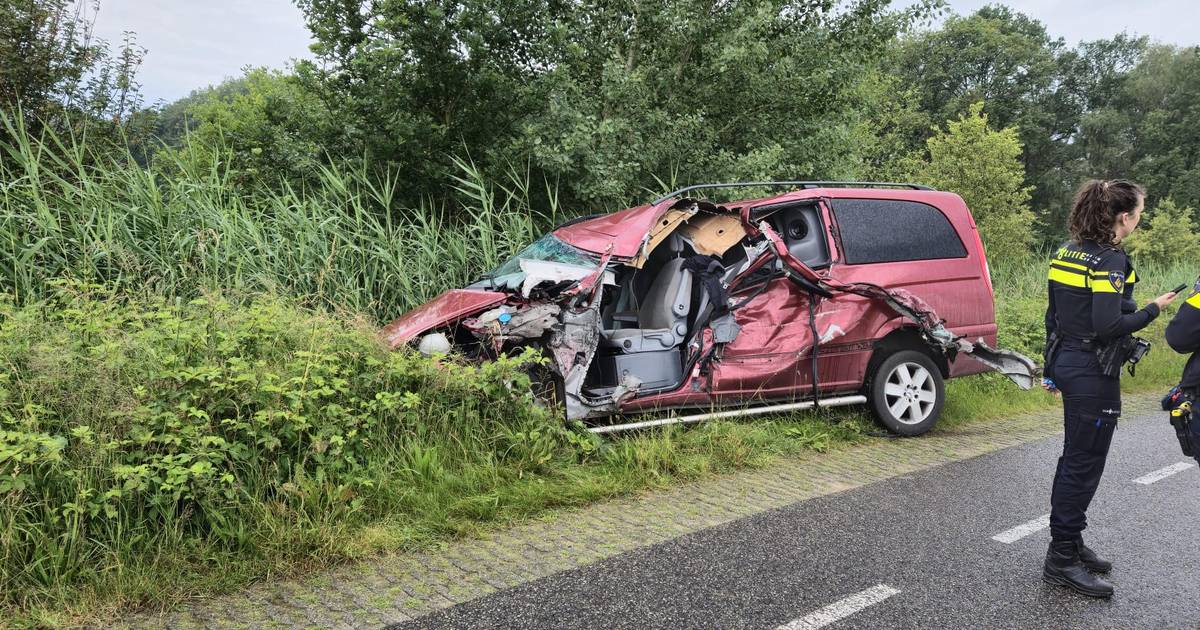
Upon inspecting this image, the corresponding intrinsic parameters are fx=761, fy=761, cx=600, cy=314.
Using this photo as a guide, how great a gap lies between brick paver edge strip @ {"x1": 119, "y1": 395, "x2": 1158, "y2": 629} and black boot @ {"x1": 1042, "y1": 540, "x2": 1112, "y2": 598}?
1486mm

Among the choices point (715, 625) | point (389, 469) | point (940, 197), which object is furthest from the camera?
point (940, 197)

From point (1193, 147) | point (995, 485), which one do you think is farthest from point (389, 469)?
point (1193, 147)

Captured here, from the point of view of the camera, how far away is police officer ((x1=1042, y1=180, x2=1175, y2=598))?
345 centimetres

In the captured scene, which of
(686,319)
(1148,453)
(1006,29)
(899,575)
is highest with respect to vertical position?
(1006,29)

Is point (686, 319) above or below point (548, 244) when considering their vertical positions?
below

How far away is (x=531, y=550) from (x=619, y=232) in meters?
2.73

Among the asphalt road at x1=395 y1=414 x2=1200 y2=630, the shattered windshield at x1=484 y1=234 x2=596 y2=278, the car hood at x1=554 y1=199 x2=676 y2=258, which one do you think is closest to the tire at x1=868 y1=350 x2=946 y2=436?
the asphalt road at x1=395 y1=414 x2=1200 y2=630

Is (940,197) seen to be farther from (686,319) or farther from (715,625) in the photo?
(715,625)

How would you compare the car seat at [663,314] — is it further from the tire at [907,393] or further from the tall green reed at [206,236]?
the tall green reed at [206,236]

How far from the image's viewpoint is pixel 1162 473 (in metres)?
5.57

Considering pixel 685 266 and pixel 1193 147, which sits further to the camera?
pixel 1193 147

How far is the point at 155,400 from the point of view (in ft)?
12.6

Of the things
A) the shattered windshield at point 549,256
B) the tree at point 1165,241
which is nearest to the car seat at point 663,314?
the shattered windshield at point 549,256

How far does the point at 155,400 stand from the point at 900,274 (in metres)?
5.47
